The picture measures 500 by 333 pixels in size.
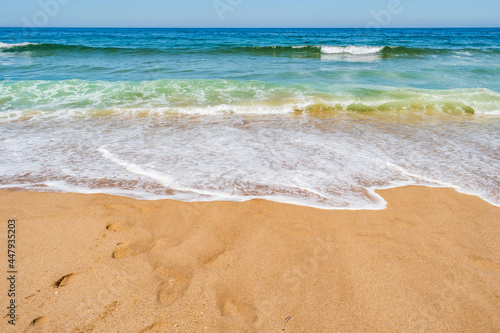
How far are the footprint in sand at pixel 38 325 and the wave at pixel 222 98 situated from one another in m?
Result: 5.81

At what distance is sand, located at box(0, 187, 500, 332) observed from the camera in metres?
1.97

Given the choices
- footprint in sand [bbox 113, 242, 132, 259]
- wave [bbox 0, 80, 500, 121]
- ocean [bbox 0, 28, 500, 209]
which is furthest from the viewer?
wave [bbox 0, 80, 500, 121]

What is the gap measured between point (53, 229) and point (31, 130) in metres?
4.02

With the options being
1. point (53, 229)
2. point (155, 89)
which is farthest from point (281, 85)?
point (53, 229)

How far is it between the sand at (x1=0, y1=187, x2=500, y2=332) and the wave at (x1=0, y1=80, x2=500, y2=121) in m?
4.67

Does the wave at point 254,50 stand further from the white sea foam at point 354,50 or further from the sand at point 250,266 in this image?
the sand at point 250,266

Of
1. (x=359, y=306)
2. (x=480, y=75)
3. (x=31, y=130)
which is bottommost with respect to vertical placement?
(x=359, y=306)

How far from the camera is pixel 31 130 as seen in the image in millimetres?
5754

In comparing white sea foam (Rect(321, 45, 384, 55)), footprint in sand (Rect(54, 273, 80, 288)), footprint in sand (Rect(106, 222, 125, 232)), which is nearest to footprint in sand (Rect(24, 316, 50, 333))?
footprint in sand (Rect(54, 273, 80, 288))

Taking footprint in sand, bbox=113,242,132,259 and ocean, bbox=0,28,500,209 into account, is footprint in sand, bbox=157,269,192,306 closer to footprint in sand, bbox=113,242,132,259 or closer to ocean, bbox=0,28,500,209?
footprint in sand, bbox=113,242,132,259

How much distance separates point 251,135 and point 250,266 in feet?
11.5

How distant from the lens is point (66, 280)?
2197 millimetres

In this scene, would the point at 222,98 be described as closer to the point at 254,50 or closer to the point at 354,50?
the point at 254,50

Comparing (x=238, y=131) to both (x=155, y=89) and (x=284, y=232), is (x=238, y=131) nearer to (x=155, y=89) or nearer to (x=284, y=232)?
(x=284, y=232)
